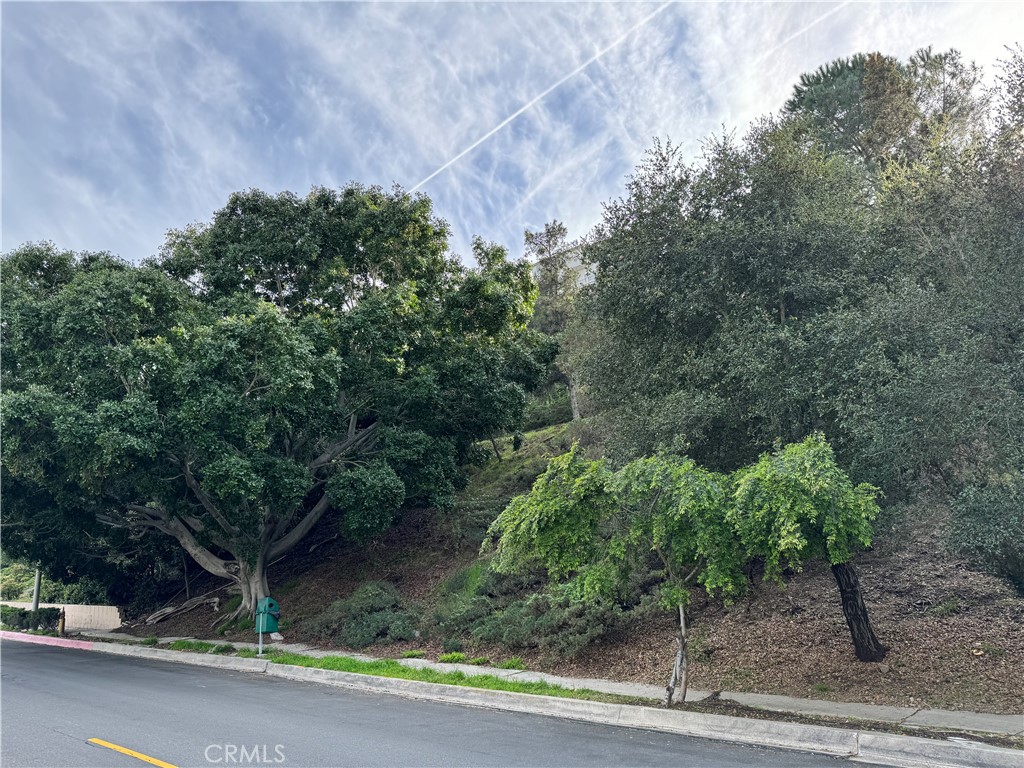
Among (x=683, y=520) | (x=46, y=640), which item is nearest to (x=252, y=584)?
(x=46, y=640)

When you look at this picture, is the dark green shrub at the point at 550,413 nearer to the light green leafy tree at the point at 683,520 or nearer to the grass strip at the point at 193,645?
the grass strip at the point at 193,645

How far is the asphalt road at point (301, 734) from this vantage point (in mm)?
7453

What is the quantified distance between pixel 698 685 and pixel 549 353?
13.8 m

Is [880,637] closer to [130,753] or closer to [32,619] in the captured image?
[130,753]

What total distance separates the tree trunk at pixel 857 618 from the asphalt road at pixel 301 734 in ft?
12.1

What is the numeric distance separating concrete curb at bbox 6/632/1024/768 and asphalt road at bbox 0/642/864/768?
0.32 metres

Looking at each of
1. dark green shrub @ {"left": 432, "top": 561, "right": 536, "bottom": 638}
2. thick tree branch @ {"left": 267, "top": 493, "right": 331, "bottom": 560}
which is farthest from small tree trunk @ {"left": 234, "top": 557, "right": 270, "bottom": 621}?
dark green shrub @ {"left": 432, "top": 561, "right": 536, "bottom": 638}

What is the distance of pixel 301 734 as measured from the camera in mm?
8703

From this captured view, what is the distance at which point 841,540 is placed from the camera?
8078mm

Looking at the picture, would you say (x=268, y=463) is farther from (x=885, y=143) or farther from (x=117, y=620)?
(x=885, y=143)

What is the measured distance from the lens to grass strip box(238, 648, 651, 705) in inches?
417

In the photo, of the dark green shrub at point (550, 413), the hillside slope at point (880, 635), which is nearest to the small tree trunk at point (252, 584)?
the hillside slope at point (880, 635)

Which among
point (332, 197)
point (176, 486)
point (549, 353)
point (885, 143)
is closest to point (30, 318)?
point (176, 486)

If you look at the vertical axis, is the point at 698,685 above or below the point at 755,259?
below
